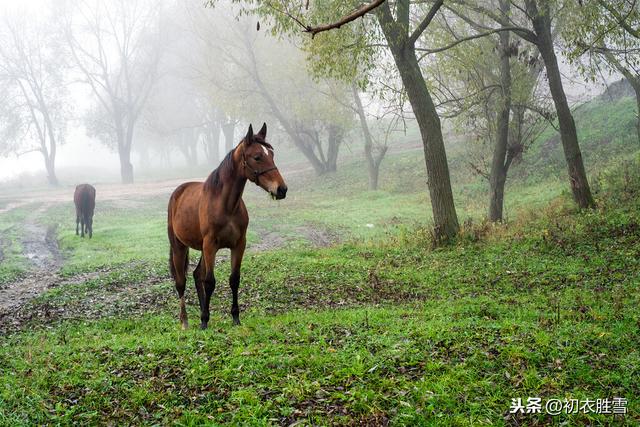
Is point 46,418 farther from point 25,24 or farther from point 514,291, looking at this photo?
point 25,24

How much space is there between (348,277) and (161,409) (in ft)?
23.1

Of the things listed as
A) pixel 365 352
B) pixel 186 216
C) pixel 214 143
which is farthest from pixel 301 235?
pixel 214 143

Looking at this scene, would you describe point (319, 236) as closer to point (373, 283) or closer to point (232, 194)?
point (373, 283)

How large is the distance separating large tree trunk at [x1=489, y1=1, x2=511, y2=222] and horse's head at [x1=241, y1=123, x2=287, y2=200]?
11106 mm

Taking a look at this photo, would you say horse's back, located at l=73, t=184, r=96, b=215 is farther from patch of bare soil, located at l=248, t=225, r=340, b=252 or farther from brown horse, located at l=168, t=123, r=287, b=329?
brown horse, located at l=168, t=123, r=287, b=329

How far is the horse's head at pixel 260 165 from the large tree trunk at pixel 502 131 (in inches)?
437

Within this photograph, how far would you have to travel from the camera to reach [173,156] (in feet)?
404

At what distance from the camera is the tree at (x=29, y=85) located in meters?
55.8

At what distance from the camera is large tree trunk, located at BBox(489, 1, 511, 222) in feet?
55.9

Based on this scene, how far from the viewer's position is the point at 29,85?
57.8m

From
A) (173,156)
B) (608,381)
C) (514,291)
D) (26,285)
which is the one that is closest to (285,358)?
(608,381)

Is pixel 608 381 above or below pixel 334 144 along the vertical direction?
below

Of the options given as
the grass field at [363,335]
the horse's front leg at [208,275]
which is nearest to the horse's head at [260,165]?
the horse's front leg at [208,275]

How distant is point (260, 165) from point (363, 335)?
2853mm
